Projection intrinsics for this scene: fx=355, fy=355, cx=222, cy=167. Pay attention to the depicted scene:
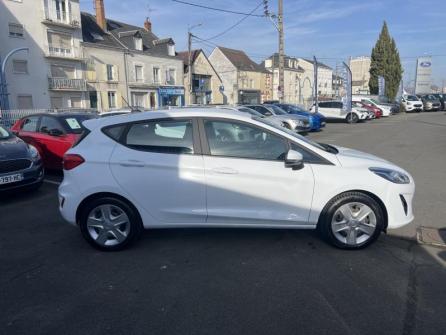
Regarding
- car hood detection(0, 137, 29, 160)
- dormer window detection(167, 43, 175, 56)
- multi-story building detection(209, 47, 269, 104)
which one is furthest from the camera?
multi-story building detection(209, 47, 269, 104)

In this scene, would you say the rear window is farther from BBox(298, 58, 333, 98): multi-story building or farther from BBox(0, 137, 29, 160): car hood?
BBox(298, 58, 333, 98): multi-story building

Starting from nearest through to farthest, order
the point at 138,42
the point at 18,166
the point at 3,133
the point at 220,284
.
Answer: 1. the point at 220,284
2. the point at 18,166
3. the point at 3,133
4. the point at 138,42

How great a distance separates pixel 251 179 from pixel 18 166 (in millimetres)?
4612

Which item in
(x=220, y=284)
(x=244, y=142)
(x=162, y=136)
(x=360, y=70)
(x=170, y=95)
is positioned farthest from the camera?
(x=360, y=70)

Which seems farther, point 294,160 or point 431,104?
point 431,104

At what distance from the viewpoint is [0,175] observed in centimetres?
597

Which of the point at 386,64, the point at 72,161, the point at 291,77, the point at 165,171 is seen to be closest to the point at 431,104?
the point at 386,64

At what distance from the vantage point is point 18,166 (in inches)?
248

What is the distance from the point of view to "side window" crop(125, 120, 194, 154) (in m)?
4.05

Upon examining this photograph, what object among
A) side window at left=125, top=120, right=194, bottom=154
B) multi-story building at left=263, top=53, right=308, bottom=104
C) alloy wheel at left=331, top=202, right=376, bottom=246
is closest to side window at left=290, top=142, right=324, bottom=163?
alloy wheel at left=331, top=202, right=376, bottom=246

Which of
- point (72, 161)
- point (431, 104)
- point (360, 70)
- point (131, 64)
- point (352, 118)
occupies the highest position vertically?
point (360, 70)

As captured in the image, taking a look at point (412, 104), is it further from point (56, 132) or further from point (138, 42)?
point (56, 132)

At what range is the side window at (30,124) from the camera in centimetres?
870

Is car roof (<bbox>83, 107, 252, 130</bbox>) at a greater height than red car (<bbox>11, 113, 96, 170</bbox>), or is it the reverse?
car roof (<bbox>83, 107, 252, 130</bbox>)
